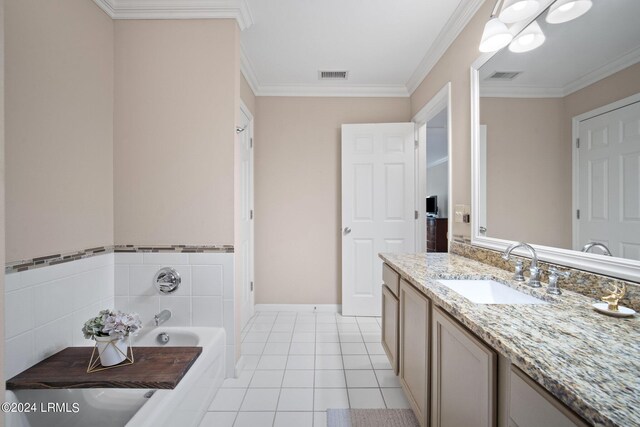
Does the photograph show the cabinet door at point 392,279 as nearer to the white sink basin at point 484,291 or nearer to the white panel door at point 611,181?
the white sink basin at point 484,291

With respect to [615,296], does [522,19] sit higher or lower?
higher

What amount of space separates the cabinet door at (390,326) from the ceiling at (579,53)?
4.29 feet

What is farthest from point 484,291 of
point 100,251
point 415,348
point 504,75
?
point 100,251

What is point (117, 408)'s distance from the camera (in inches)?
49.5

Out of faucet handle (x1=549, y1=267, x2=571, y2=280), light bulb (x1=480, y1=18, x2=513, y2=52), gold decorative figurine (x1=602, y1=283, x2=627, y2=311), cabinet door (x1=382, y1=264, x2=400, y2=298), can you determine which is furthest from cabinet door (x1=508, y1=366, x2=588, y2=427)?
light bulb (x1=480, y1=18, x2=513, y2=52)

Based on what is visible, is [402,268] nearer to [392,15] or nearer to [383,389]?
[383,389]

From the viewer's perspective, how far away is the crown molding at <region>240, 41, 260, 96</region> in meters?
2.29

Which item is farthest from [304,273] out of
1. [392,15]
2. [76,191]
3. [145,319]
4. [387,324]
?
[392,15]

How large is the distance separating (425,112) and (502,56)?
1.03 metres

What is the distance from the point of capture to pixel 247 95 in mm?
2553

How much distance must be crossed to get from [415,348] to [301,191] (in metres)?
1.95

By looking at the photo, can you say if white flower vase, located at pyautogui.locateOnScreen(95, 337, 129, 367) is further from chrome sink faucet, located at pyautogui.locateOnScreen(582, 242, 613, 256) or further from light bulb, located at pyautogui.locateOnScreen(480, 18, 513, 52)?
light bulb, located at pyautogui.locateOnScreen(480, 18, 513, 52)

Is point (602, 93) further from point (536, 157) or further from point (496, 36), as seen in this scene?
point (496, 36)

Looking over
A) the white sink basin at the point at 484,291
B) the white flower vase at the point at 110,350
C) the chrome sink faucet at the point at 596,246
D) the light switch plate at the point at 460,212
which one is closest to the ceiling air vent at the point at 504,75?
the light switch plate at the point at 460,212
